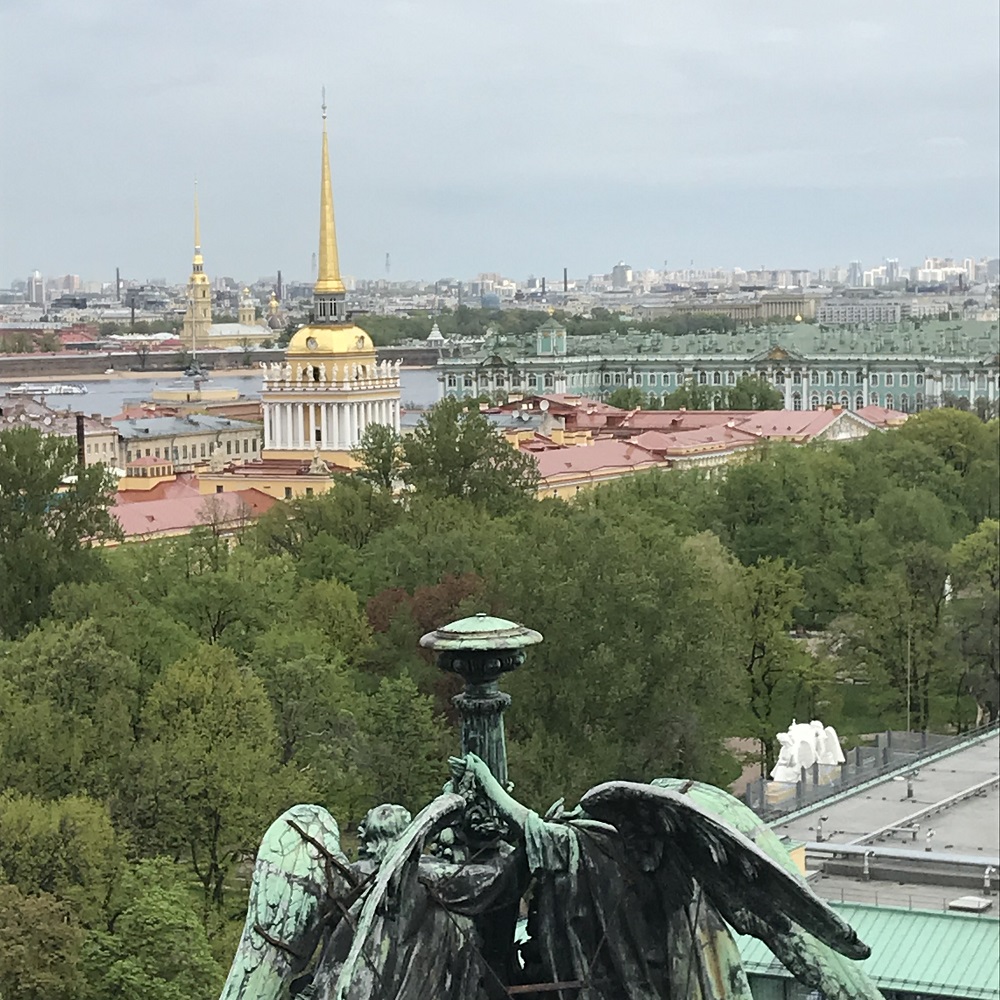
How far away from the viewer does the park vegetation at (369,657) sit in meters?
28.3

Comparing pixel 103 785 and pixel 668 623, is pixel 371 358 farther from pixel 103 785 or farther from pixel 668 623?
pixel 103 785

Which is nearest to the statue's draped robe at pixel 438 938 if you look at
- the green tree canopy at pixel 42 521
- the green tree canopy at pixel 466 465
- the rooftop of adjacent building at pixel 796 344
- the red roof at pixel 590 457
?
the green tree canopy at pixel 42 521

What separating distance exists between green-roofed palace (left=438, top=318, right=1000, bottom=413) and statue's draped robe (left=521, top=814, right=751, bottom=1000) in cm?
13958

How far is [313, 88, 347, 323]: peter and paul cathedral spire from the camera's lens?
84.8 metres

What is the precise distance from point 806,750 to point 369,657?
7891mm

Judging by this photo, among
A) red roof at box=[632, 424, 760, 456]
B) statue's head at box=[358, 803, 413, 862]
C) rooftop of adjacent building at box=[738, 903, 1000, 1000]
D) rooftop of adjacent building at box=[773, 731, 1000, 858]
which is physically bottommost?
red roof at box=[632, 424, 760, 456]

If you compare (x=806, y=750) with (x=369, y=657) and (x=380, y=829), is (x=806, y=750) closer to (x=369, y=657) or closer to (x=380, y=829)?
(x=369, y=657)

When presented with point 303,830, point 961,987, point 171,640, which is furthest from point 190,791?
point 303,830

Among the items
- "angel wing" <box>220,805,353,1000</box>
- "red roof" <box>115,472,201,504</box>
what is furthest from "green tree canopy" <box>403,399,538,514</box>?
"angel wing" <box>220,805,353,1000</box>

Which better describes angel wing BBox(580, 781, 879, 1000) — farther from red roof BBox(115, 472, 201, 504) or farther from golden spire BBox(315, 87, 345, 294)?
golden spire BBox(315, 87, 345, 294)

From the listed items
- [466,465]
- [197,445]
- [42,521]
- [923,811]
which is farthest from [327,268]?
[923,811]

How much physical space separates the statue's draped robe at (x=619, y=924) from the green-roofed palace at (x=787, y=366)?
5495 inches

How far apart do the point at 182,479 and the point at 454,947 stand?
231 ft

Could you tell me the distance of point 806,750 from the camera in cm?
4019
